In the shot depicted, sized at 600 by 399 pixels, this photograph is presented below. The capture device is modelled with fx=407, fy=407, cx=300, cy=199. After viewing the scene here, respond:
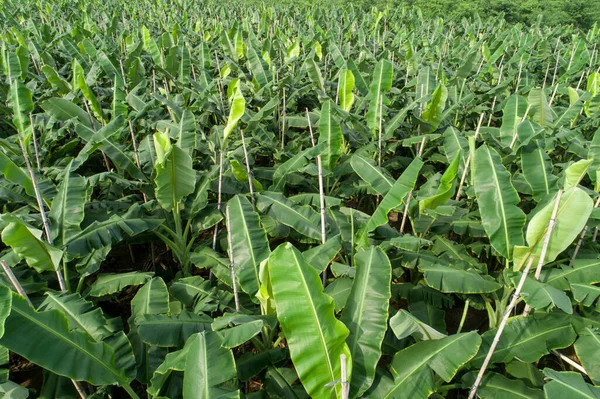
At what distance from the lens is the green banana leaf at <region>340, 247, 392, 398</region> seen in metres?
2.39

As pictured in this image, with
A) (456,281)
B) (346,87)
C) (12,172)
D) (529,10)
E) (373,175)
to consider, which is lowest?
(456,281)

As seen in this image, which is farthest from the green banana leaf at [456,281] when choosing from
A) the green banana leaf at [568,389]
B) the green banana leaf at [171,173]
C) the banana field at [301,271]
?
the green banana leaf at [171,173]

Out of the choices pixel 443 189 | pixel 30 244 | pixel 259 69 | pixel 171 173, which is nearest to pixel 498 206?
pixel 443 189

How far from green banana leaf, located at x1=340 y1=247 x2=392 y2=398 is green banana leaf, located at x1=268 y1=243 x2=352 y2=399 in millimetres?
166

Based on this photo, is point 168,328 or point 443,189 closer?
point 168,328

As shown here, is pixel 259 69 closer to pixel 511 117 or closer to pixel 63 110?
pixel 63 110

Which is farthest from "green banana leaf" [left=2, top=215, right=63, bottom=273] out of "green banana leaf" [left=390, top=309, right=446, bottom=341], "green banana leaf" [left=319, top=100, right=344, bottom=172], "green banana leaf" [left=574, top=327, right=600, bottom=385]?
"green banana leaf" [left=574, top=327, right=600, bottom=385]

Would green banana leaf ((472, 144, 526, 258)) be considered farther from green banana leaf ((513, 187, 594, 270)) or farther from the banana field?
green banana leaf ((513, 187, 594, 270))

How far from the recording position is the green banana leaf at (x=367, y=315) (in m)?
2.39

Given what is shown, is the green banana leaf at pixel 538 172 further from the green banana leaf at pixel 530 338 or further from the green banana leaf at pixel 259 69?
the green banana leaf at pixel 259 69

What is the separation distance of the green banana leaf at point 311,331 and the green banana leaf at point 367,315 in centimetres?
17

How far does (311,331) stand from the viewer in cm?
228

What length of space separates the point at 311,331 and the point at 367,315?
0.44 meters

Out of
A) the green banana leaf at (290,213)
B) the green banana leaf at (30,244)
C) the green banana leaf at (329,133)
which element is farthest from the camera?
the green banana leaf at (329,133)
